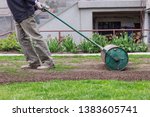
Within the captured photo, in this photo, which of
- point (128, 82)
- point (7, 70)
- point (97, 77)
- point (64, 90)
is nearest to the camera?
point (64, 90)

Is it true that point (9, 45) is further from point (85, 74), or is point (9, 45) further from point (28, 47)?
point (85, 74)

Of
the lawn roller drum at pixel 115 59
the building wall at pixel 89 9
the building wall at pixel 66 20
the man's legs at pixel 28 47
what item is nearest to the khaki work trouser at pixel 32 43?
the man's legs at pixel 28 47

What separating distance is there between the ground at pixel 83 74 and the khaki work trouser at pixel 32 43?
1.57 ft

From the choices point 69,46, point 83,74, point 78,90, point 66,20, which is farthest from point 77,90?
point 66,20

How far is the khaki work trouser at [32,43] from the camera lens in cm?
962

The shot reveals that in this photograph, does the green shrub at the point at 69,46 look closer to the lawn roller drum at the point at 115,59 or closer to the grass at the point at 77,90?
the lawn roller drum at the point at 115,59

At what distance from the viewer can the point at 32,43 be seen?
984cm

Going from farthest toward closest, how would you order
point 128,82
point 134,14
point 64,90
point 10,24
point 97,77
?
point 134,14 → point 10,24 → point 97,77 → point 128,82 → point 64,90

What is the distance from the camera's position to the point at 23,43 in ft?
32.6

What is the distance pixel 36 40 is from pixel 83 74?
1401 millimetres

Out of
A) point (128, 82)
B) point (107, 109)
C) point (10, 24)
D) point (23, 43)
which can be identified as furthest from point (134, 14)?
point (107, 109)

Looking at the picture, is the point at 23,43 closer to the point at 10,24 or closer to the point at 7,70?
the point at 7,70

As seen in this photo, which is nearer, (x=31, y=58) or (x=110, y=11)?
(x=31, y=58)

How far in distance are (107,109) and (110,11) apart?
16.2 m
